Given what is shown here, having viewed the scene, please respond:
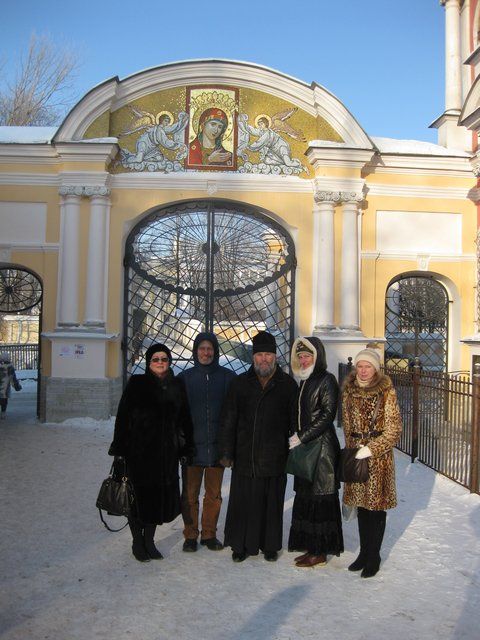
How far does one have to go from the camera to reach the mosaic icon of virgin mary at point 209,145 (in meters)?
10.6

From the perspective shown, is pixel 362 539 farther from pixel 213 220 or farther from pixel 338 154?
pixel 338 154

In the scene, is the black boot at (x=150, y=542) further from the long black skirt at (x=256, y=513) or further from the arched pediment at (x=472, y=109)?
the arched pediment at (x=472, y=109)

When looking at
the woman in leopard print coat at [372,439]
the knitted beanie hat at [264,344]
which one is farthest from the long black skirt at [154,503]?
the woman in leopard print coat at [372,439]

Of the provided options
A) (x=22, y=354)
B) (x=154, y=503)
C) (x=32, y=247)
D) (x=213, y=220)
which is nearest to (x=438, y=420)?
(x=154, y=503)

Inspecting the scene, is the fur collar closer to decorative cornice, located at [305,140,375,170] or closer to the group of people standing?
the group of people standing

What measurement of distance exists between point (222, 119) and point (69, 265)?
364 centimetres

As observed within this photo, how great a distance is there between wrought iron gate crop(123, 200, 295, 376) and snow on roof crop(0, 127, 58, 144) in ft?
7.20

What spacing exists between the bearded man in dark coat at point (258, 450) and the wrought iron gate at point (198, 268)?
643cm

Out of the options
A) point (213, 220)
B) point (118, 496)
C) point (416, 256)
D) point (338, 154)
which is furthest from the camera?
point (416, 256)

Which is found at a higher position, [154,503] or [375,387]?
[375,387]

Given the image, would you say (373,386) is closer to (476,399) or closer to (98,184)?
(476,399)

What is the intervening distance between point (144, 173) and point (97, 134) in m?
1.01

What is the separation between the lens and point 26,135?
10742 millimetres

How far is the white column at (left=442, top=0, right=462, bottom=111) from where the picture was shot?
1180 centimetres
